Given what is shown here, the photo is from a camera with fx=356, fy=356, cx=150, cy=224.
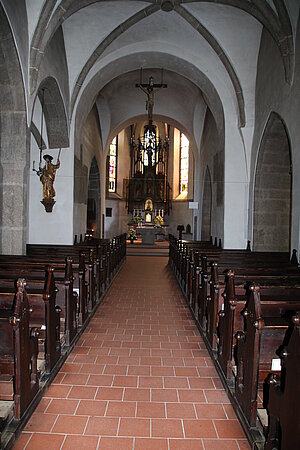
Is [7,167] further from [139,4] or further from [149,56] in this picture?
[149,56]

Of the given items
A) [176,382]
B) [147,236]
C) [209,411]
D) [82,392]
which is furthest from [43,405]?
[147,236]

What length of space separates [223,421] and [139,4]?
9584mm

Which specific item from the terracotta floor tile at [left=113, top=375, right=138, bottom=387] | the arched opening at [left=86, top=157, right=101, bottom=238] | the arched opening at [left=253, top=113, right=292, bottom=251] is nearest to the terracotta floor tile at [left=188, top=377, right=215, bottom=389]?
the terracotta floor tile at [left=113, top=375, right=138, bottom=387]

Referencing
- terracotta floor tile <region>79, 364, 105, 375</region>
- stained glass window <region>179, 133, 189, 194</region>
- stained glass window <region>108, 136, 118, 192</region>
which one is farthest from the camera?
stained glass window <region>108, 136, 118, 192</region>

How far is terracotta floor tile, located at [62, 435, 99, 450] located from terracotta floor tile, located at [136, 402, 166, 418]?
0.49 metres

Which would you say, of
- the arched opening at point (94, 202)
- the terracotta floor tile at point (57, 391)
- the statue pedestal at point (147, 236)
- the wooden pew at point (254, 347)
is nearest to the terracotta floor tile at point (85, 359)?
the terracotta floor tile at point (57, 391)

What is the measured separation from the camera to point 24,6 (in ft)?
22.3

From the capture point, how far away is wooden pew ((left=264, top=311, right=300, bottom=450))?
6.68 ft

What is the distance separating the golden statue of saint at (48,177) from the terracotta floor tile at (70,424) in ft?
26.5

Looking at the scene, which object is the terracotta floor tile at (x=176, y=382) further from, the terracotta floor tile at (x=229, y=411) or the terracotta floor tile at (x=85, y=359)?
the terracotta floor tile at (x=85, y=359)

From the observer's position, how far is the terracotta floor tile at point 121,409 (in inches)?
121

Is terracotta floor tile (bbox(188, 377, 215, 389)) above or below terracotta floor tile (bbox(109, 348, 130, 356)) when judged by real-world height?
below

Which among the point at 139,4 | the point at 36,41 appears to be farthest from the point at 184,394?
the point at 139,4

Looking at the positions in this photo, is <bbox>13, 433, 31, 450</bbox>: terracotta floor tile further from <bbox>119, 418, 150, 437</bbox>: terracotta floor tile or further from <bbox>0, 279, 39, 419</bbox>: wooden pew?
<bbox>119, 418, 150, 437</bbox>: terracotta floor tile
